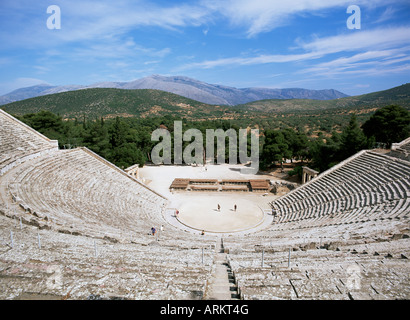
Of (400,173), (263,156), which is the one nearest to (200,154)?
(263,156)

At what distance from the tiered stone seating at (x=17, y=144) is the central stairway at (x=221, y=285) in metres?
12.3

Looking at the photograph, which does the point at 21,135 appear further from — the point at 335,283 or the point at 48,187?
the point at 335,283

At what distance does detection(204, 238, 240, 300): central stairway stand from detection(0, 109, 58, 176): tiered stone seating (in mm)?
12307

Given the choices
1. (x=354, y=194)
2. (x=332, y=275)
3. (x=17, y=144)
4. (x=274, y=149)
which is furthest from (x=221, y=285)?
(x=274, y=149)

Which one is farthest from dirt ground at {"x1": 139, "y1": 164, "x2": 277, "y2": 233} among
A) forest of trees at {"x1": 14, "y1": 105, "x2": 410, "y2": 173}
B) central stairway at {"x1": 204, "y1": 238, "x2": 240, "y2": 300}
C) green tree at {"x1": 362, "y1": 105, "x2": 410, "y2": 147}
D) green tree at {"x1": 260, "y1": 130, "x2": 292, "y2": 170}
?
green tree at {"x1": 362, "y1": 105, "x2": 410, "y2": 147}

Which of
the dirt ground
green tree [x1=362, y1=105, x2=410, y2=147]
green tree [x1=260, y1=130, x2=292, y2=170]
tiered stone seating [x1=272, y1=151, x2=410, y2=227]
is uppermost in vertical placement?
green tree [x1=362, y1=105, x2=410, y2=147]

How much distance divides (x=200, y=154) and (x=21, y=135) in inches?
890

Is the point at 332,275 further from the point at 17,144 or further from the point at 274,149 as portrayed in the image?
the point at 274,149

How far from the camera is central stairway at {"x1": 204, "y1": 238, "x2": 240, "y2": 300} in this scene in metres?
4.98

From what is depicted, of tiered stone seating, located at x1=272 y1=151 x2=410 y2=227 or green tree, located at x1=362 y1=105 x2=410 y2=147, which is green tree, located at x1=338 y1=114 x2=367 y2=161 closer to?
tiered stone seating, located at x1=272 y1=151 x2=410 y2=227

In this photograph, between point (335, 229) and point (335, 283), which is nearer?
point (335, 283)

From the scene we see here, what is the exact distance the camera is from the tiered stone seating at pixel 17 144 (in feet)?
46.0

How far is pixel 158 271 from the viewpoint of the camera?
5699mm

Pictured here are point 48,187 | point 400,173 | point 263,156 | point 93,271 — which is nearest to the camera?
point 93,271
